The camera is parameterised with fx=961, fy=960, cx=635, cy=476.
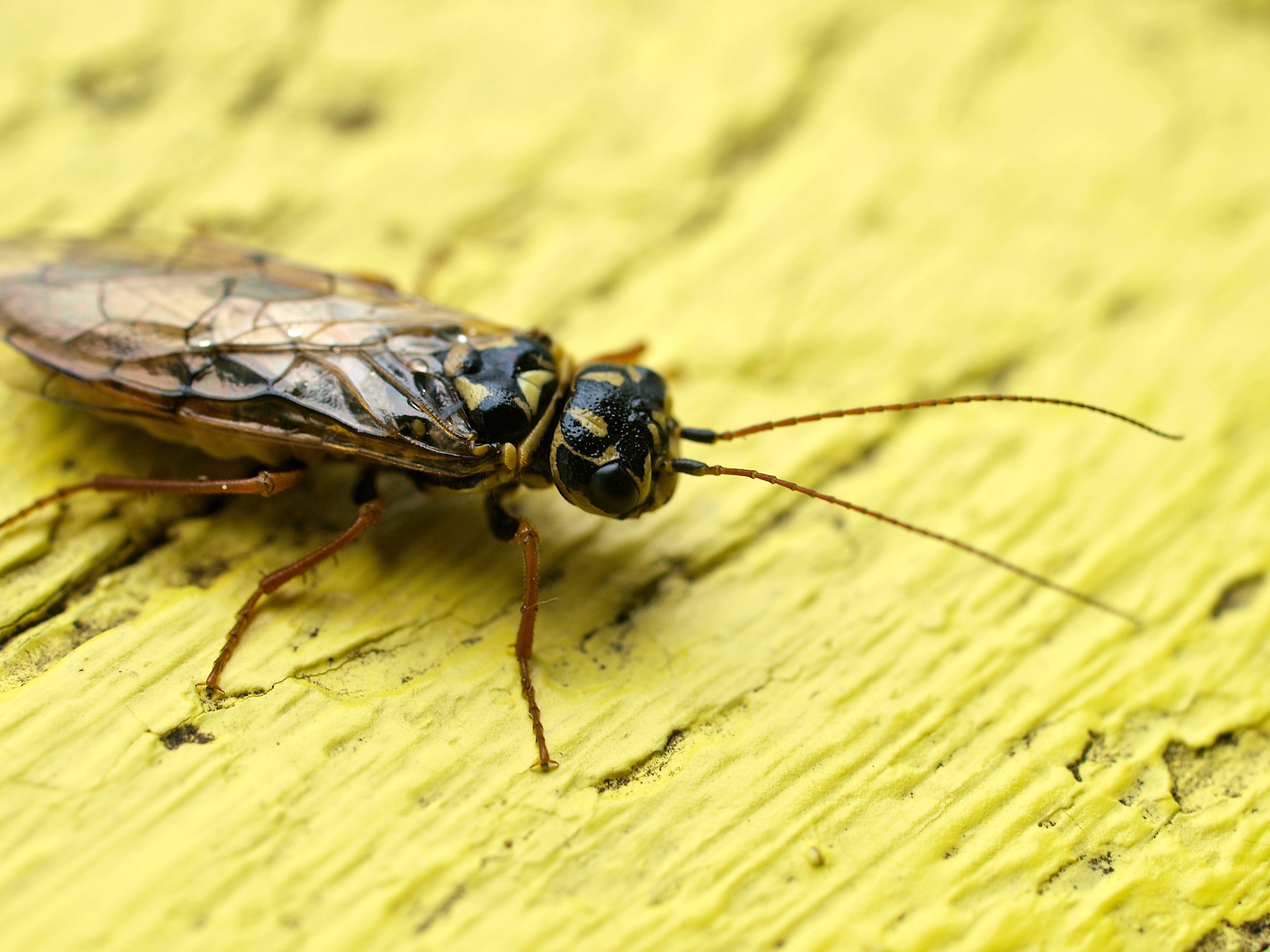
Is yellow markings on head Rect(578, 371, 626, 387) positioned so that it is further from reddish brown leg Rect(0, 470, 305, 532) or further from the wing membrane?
reddish brown leg Rect(0, 470, 305, 532)

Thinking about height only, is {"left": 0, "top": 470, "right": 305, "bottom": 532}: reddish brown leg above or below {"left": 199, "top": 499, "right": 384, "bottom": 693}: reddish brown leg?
above

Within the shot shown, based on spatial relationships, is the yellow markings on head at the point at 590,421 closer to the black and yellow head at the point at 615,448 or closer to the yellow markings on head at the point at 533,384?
the black and yellow head at the point at 615,448

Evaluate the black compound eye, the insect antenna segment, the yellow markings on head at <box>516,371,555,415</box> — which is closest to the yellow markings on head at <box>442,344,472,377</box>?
the yellow markings on head at <box>516,371,555,415</box>

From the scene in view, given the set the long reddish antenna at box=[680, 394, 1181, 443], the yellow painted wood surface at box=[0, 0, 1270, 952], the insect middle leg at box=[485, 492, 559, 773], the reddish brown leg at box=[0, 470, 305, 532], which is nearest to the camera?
the yellow painted wood surface at box=[0, 0, 1270, 952]

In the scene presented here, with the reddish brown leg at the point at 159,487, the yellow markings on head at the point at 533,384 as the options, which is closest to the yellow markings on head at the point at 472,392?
the yellow markings on head at the point at 533,384

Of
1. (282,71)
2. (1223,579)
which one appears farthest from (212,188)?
(1223,579)

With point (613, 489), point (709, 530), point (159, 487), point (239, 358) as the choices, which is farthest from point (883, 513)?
point (159, 487)

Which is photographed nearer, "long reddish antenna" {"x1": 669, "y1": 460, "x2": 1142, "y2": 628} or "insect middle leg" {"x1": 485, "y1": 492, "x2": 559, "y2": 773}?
"insect middle leg" {"x1": 485, "y1": 492, "x2": 559, "y2": 773}
